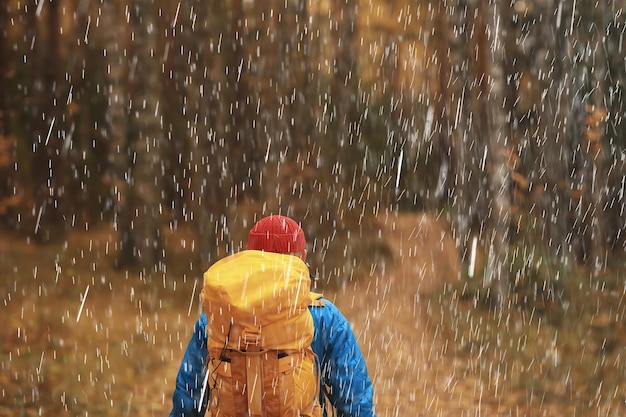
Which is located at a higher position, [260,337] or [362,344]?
[260,337]

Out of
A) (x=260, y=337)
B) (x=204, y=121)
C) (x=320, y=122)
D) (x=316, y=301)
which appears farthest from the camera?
(x=320, y=122)

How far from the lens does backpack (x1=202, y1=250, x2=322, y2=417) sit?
2596 mm

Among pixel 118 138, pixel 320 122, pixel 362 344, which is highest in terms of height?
pixel 118 138

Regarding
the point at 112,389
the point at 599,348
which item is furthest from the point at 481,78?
the point at 112,389

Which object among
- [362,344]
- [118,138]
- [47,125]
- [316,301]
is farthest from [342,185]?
[316,301]

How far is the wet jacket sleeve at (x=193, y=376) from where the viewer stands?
2.99 m

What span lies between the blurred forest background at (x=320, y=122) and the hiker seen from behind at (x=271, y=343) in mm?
8361

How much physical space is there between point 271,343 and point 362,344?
25.7ft

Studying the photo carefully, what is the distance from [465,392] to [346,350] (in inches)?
231

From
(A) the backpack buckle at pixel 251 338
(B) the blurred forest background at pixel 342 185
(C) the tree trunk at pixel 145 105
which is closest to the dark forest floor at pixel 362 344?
(B) the blurred forest background at pixel 342 185

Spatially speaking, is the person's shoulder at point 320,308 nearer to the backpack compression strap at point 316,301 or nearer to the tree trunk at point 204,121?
the backpack compression strap at point 316,301

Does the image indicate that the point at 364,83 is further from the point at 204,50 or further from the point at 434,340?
the point at 434,340

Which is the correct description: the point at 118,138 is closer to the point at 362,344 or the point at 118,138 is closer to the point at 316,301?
the point at 362,344

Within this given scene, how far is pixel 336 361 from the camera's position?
290 cm
